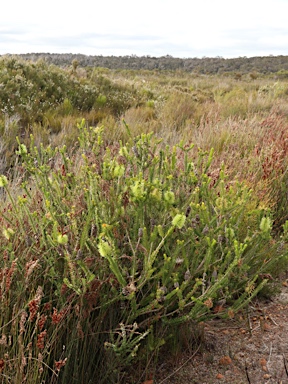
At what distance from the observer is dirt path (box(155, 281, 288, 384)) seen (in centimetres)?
234

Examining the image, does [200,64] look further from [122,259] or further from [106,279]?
[106,279]

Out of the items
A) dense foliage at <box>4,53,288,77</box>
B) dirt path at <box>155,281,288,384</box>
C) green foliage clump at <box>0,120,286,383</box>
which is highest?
dense foliage at <box>4,53,288,77</box>

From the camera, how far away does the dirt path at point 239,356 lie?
7.68 ft

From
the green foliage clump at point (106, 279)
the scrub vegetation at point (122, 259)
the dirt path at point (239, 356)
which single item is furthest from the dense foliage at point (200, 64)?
the green foliage clump at point (106, 279)

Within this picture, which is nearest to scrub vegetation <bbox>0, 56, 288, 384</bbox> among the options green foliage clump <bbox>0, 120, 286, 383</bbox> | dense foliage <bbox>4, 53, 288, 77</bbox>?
green foliage clump <bbox>0, 120, 286, 383</bbox>

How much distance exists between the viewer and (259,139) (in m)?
5.18

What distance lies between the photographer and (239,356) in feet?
8.20

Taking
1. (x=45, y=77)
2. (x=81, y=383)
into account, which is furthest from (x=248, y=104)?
(x=81, y=383)

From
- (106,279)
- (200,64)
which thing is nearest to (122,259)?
(106,279)

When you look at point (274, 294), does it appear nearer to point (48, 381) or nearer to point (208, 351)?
point (208, 351)

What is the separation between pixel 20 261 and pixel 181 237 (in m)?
0.87

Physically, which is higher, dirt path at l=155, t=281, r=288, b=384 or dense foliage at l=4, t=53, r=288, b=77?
dense foliage at l=4, t=53, r=288, b=77

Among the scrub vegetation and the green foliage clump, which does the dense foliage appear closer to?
the scrub vegetation

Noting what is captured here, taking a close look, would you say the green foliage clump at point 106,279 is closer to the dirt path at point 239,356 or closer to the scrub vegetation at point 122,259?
the scrub vegetation at point 122,259
